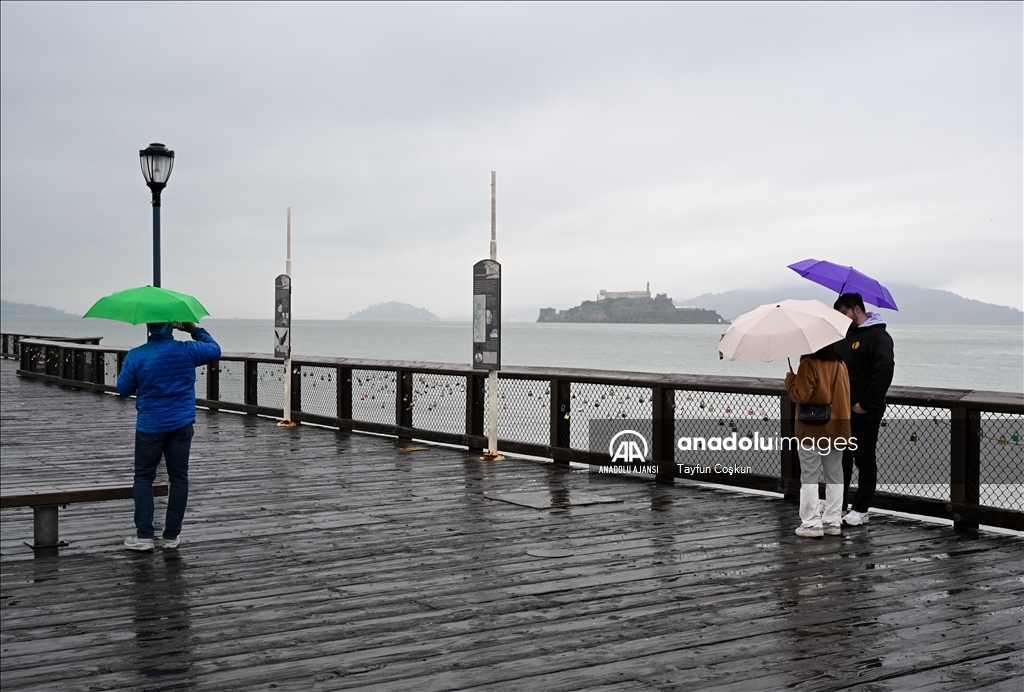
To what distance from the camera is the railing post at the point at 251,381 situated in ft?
53.0

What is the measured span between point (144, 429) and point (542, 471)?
4578 mm

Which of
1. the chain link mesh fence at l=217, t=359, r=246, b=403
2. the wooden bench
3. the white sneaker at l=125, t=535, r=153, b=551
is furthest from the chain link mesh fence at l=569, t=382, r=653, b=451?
the chain link mesh fence at l=217, t=359, r=246, b=403

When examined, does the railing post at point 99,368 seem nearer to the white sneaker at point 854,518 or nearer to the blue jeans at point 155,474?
the blue jeans at point 155,474

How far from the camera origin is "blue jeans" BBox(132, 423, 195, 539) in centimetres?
664

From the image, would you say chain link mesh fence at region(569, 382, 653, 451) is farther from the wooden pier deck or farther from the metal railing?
the wooden pier deck

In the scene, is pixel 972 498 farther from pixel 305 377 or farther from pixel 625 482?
pixel 305 377

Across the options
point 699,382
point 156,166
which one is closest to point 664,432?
point 699,382

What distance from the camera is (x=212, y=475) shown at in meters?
10.0

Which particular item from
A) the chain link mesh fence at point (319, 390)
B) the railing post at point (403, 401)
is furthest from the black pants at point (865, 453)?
the chain link mesh fence at point (319, 390)

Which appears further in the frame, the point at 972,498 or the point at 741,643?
the point at 972,498

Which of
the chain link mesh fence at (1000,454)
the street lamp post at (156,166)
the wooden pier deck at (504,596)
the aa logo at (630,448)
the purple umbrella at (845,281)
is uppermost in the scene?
the street lamp post at (156,166)

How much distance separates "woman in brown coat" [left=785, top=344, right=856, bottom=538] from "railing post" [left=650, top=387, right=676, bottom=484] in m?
2.42

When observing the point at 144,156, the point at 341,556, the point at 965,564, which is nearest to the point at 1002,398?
the point at 965,564

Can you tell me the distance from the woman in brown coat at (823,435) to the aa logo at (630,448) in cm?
287
